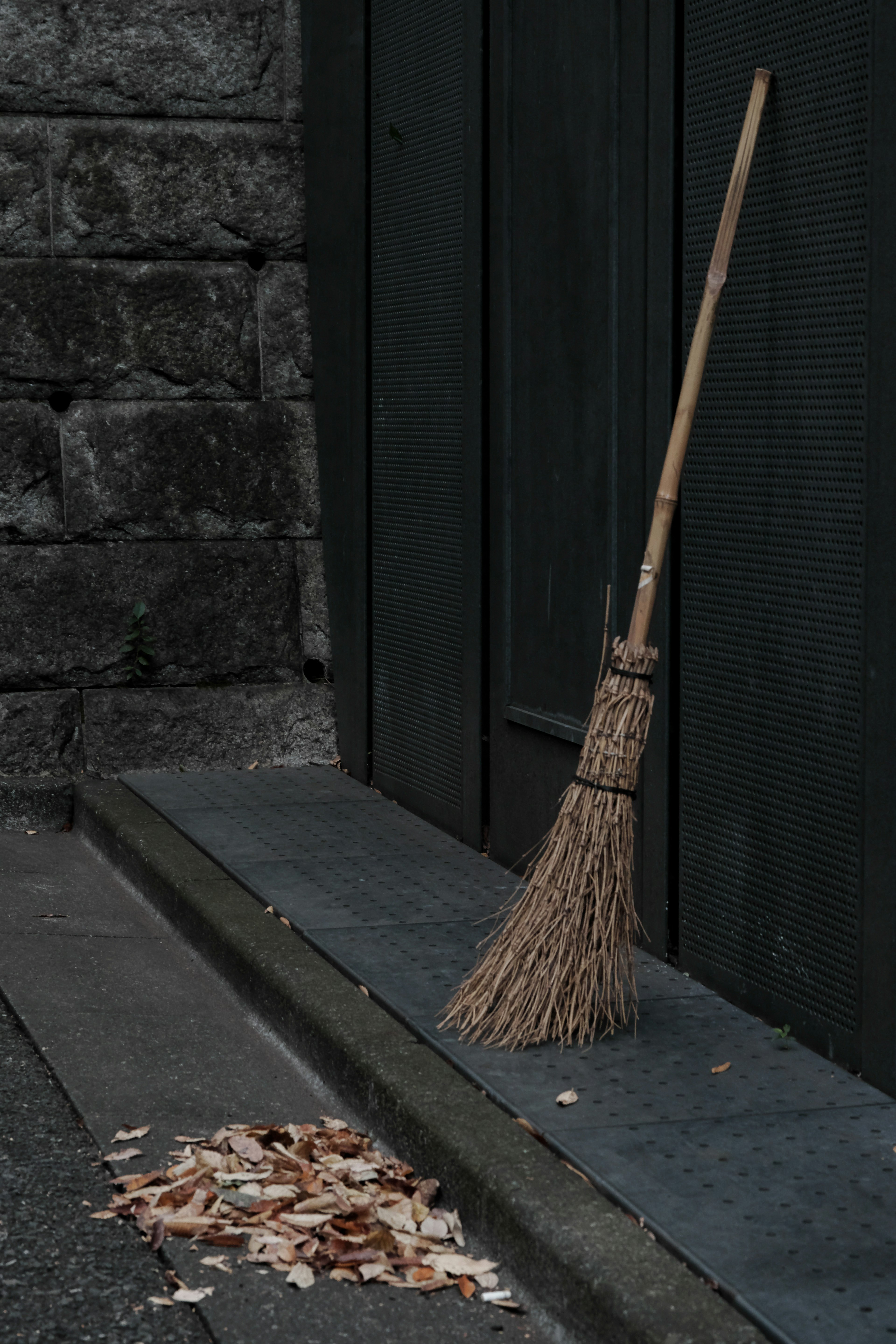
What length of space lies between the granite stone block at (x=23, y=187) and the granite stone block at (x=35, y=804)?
2061mm

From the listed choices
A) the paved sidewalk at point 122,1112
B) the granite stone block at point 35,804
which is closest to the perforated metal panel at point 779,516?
the paved sidewalk at point 122,1112

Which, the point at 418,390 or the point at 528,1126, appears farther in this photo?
the point at 418,390

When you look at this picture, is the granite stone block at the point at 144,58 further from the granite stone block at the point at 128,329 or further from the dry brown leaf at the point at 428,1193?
the dry brown leaf at the point at 428,1193

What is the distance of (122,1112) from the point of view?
3721mm

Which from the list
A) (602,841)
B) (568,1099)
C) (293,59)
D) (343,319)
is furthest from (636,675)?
(293,59)

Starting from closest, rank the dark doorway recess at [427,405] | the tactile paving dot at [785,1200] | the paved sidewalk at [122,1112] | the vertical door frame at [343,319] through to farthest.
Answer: the tactile paving dot at [785,1200] → the paved sidewalk at [122,1112] → the dark doorway recess at [427,405] → the vertical door frame at [343,319]

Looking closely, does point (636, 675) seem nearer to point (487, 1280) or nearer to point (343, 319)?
point (487, 1280)

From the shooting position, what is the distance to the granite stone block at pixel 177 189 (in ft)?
22.0

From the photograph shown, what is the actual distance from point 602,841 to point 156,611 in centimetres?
369

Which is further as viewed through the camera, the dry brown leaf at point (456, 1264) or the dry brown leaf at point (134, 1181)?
the dry brown leaf at point (134, 1181)

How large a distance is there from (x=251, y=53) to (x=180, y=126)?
41 centimetres

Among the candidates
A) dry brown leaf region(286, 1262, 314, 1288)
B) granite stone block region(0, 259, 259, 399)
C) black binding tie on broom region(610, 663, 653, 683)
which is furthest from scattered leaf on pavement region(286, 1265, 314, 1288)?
granite stone block region(0, 259, 259, 399)

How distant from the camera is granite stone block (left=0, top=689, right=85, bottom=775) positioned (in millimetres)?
6754

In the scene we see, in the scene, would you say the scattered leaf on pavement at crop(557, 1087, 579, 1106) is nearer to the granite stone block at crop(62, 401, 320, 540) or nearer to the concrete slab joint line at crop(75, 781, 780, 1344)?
the concrete slab joint line at crop(75, 781, 780, 1344)
